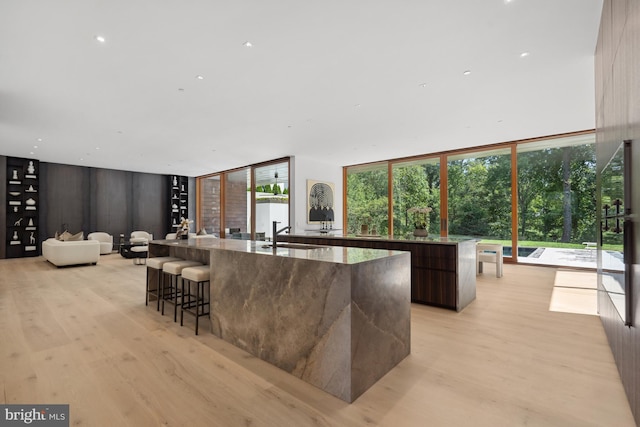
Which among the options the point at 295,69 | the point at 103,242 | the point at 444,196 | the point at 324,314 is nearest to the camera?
the point at 324,314

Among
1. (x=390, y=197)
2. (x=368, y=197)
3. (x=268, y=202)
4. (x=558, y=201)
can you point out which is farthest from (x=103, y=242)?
(x=558, y=201)

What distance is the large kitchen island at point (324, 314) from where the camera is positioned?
197 cm

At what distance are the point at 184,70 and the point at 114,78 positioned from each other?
0.91 metres

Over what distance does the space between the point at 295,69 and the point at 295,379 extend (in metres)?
3.10

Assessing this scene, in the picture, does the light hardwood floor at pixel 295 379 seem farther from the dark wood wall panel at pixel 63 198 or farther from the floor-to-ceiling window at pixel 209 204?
the floor-to-ceiling window at pixel 209 204

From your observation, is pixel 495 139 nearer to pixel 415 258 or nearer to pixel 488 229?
pixel 488 229

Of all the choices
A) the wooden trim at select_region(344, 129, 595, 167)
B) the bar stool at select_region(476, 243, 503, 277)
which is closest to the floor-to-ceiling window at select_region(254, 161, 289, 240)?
the wooden trim at select_region(344, 129, 595, 167)

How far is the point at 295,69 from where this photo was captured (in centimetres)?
348

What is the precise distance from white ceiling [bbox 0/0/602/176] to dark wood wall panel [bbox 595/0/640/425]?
21.1 inches

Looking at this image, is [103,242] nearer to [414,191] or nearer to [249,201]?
[249,201]

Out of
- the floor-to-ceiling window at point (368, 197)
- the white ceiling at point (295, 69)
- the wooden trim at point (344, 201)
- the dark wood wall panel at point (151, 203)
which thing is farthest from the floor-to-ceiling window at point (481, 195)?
the dark wood wall panel at point (151, 203)

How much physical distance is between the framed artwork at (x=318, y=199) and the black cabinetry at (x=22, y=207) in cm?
782

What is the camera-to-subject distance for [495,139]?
6.51 m

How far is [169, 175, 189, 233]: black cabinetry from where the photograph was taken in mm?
11656
